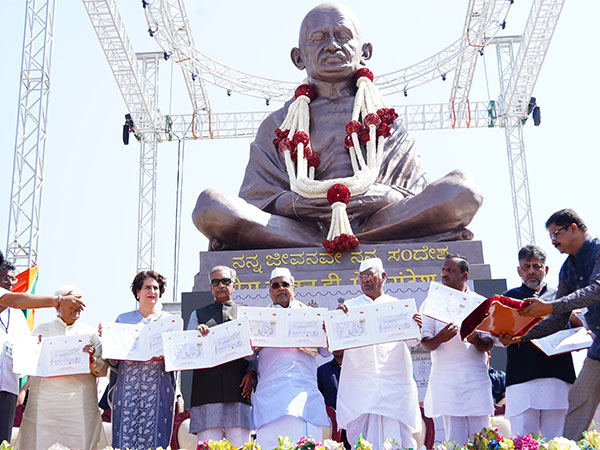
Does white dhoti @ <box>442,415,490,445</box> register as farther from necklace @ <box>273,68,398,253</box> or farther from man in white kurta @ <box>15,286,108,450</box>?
necklace @ <box>273,68,398,253</box>

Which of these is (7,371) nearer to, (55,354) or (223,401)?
(55,354)

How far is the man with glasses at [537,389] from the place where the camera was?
4582 millimetres

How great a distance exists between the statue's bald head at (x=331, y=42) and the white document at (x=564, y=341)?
15.9ft

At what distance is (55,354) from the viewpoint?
185 inches

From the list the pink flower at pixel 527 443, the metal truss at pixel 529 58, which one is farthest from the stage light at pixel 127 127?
the pink flower at pixel 527 443

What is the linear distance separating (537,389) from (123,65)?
500 inches

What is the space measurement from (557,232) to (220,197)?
3941mm

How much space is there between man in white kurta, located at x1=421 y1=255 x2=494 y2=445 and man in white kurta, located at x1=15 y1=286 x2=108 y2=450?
1998 millimetres

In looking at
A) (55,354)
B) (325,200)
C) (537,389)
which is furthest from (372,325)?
(325,200)

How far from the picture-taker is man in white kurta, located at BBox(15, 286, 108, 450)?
15.4 ft

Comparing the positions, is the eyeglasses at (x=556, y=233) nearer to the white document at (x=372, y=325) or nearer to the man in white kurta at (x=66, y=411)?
the white document at (x=372, y=325)

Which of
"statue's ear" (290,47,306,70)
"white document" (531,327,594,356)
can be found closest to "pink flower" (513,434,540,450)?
"white document" (531,327,594,356)

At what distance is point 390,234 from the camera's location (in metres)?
7.59

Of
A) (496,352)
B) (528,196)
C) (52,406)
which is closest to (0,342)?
(52,406)
